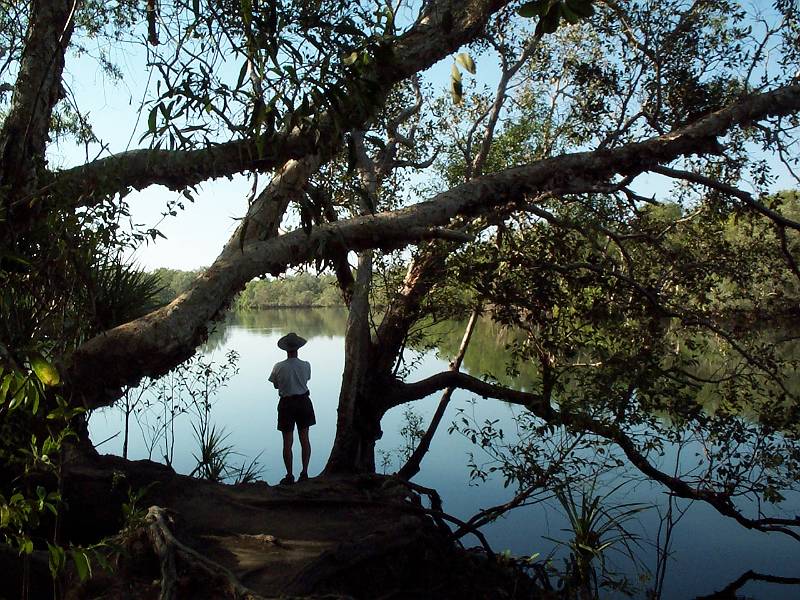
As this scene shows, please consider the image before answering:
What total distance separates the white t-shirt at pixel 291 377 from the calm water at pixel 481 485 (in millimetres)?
783

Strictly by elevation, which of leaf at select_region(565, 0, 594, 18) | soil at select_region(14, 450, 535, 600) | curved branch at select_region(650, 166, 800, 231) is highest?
curved branch at select_region(650, 166, 800, 231)

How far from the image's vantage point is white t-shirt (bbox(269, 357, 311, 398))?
6980 millimetres

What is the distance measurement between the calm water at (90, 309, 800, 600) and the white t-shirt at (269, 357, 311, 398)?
783 millimetres

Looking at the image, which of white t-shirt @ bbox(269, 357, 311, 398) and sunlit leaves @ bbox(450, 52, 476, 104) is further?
white t-shirt @ bbox(269, 357, 311, 398)

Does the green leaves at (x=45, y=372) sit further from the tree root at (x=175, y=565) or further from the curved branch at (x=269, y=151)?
the curved branch at (x=269, y=151)

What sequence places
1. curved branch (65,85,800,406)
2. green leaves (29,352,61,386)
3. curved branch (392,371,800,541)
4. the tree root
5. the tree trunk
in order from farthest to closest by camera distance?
1. the tree trunk
2. curved branch (392,371,800,541)
3. curved branch (65,85,800,406)
4. the tree root
5. green leaves (29,352,61,386)

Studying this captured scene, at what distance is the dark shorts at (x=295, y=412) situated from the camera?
23.0 feet

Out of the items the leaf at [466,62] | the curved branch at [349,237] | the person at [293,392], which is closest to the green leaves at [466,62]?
the leaf at [466,62]

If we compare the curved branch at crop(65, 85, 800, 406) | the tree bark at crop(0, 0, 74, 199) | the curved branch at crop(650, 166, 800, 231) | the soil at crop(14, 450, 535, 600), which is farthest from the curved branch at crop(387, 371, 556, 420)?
the tree bark at crop(0, 0, 74, 199)

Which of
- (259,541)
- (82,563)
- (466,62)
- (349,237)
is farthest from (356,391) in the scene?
(466,62)

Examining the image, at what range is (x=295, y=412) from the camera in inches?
276

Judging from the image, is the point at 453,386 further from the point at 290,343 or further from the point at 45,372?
the point at 45,372

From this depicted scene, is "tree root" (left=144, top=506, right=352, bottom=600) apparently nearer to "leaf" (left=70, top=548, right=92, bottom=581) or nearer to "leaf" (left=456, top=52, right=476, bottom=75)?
"leaf" (left=70, top=548, right=92, bottom=581)

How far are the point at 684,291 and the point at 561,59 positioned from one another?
350 cm
